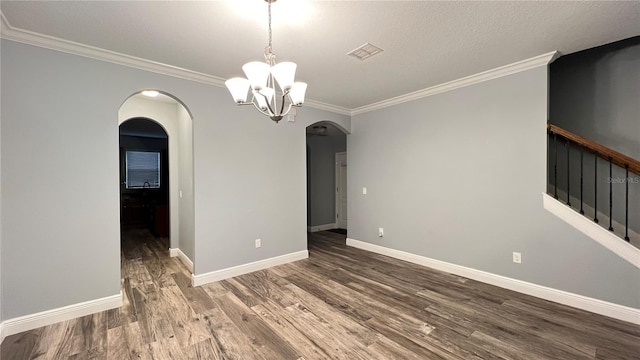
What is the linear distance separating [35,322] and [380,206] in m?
4.31

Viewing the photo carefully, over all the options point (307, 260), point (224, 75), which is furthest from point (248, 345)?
point (224, 75)

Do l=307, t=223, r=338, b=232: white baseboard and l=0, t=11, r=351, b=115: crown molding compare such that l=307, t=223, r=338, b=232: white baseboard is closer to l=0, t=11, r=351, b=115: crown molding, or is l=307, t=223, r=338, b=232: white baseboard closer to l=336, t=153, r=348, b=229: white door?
l=336, t=153, r=348, b=229: white door

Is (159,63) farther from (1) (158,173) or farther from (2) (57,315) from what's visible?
(1) (158,173)

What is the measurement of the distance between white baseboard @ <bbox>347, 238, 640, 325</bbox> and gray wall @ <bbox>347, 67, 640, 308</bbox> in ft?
0.19

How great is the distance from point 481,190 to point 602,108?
5.20 ft

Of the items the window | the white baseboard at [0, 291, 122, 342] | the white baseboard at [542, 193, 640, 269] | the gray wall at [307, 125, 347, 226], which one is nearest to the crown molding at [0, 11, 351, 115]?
the white baseboard at [0, 291, 122, 342]

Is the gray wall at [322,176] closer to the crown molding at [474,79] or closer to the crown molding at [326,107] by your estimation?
the crown molding at [326,107]

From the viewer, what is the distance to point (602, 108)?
310cm

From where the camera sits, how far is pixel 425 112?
13.0 ft

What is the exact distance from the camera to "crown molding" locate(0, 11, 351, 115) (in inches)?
90.2

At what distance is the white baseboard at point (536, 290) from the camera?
248 centimetres

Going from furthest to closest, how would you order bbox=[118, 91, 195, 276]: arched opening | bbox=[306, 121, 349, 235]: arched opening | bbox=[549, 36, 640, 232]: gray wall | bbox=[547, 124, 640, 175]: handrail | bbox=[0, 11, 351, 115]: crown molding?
bbox=[306, 121, 349, 235]: arched opening < bbox=[118, 91, 195, 276]: arched opening < bbox=[549, 36, 640, 232]: gray wall < bbox=[547, 124, 640, 175]: handrail < bbox=[0, 11, 351, 115]: crown molding

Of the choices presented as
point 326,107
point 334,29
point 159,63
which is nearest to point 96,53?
point 159,63

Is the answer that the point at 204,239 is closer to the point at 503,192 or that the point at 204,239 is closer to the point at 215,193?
the point at 215,193
